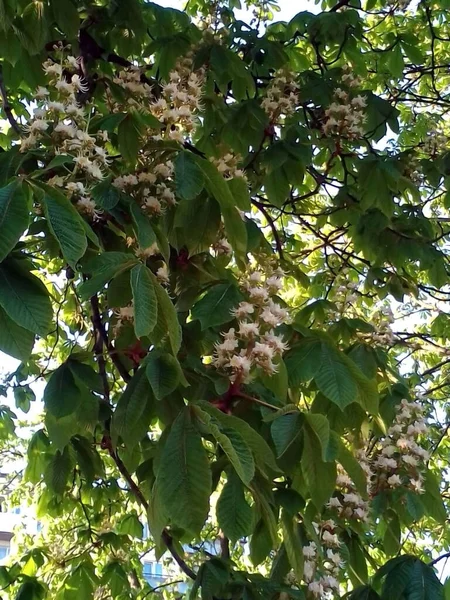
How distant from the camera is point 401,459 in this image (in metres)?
1.75

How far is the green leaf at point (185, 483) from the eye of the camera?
40.9 inches

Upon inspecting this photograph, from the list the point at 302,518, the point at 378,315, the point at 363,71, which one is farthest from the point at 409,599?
the point at 363,71

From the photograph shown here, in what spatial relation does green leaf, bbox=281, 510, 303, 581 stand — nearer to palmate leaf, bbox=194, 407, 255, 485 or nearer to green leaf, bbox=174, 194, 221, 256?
palmate leaf, bbox=194, 407, 255, 485

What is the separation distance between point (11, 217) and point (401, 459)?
1.16 meters

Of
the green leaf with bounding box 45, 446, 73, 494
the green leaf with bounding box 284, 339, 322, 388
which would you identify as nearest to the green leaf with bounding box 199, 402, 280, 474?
the green leaf with bounding box 284, 339, 322, 388

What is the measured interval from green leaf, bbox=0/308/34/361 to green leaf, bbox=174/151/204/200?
39cm

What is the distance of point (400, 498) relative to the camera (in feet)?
5.61

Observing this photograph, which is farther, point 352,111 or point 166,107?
point 352,111

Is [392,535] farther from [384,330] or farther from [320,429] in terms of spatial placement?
[320,429]

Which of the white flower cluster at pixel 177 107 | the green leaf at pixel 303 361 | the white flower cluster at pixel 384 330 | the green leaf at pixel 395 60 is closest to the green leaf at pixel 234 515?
the green leaf at pixel 303 361

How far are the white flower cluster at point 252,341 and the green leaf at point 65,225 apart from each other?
0.42 meters

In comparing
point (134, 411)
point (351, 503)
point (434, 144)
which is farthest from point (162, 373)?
point (434, 144)

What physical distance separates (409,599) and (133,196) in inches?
40.5

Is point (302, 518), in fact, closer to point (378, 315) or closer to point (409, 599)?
point (409, 599)
